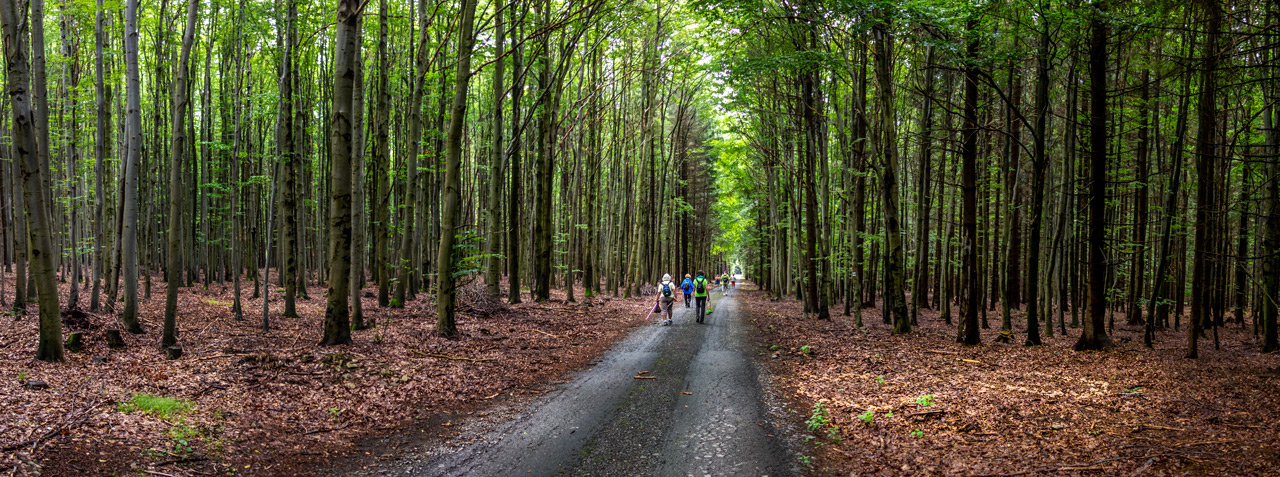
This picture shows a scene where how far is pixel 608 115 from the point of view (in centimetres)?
2891

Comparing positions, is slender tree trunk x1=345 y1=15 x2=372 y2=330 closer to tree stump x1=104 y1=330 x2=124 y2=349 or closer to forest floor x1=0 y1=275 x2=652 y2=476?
forest floor x1=0 y1=275 x2=652 y2=476

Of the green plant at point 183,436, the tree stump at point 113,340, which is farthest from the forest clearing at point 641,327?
the tree stump at point 113,340

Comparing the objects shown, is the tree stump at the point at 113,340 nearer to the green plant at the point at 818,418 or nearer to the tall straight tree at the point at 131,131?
the tall straight tree at the point at 131,131

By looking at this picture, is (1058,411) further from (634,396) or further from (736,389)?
(634,396)

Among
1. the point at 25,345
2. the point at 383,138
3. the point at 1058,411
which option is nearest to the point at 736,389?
the point at 1058,411

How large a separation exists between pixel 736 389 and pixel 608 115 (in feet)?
73.8

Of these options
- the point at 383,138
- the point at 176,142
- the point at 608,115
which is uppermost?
the point at 608,115

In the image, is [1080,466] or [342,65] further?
[342,65]

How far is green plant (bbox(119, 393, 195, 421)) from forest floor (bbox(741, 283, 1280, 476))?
5.96 metres

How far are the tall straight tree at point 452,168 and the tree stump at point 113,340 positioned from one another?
4.70 m

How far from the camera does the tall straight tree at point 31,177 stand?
262 inches

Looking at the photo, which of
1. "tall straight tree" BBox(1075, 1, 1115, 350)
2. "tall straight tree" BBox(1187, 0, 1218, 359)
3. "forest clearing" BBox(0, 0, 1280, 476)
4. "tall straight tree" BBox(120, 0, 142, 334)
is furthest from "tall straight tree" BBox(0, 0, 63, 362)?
"tall straight tree" BBox(1075, 1, 1115, 350)

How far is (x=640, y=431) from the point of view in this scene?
6164 mm

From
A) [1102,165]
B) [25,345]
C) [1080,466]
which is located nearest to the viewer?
[1080,466]
